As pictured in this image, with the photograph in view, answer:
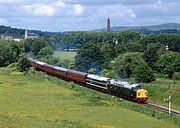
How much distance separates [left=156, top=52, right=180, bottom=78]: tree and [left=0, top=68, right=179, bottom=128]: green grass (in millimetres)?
34103

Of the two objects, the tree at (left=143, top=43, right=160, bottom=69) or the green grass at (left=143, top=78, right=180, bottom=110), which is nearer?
the green grass at (left=143, top=78, right=180, bottom=110)

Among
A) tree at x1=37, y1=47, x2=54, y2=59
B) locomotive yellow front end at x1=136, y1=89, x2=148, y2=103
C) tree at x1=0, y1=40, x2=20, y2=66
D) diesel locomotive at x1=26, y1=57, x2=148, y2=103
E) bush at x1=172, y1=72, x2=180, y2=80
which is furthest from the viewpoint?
tree at x1=37, y1=47, x2=54, y2=59

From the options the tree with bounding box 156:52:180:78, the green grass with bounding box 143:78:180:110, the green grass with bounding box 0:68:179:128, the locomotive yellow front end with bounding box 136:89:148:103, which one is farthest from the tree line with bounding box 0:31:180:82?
the locomotive yellow front end with bounding box 136:89:148:103

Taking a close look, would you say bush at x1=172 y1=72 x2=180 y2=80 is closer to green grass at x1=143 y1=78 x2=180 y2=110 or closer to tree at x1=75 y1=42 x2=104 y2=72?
green grass at x1=143 y1=78 x2=180 y2=110

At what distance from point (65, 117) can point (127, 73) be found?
61.3 m

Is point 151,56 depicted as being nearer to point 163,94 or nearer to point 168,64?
point 168,64

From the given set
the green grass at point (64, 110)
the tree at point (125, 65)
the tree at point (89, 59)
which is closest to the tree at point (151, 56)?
the tree at point (125, 65)

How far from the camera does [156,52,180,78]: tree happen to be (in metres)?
110

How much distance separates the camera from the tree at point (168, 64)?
11044cm

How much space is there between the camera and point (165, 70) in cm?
11294

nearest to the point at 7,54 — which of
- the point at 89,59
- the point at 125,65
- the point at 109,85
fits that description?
the point at 89,59

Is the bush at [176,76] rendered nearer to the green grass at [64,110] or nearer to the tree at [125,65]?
the tree at [125,65]

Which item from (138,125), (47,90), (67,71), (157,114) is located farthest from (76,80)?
(138,125)

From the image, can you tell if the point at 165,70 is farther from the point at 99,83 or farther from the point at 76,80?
the point at 99,83
